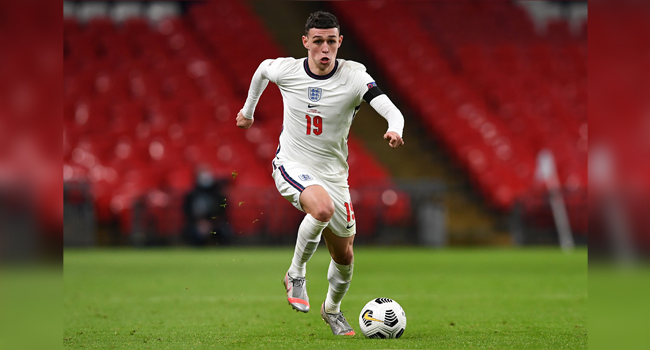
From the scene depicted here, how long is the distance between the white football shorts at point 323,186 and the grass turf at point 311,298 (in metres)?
0.87

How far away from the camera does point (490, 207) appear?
19016 mm

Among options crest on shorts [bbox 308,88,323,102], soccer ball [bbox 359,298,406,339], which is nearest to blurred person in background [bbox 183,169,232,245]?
crest on shorts [bbox 308,88,323,102]

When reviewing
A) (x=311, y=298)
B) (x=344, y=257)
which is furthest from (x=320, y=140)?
(x=311, y=298)

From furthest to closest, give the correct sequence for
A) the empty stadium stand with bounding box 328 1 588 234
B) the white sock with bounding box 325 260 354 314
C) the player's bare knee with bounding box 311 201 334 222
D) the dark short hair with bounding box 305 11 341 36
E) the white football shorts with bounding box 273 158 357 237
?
1. the empty stadium stand with bounding box 328 1 588 234
2. the white sock with bounding box 325 260 354 314
3. the white football shorts with bounding box 273 158 357 237
4. the dark short hair with bounding box 305 11 341 36
5. the player's bare knee with bounding box 311 201 334 222

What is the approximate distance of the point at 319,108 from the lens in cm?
584

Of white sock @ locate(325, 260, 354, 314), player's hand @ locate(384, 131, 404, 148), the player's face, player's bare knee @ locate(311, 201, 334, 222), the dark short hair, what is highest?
the dark short hair

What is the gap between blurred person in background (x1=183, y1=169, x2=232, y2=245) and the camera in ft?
53.2

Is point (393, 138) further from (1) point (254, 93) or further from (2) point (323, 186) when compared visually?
(1) point (254, 93)

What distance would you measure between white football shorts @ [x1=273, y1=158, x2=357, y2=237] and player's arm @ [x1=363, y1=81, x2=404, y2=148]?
0.71 meters

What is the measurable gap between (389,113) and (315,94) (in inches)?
26.8

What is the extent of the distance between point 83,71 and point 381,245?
374 inches

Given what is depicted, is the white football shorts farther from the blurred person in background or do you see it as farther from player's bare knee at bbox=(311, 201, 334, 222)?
the blurred person in background

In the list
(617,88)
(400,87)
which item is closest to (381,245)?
(400,87)

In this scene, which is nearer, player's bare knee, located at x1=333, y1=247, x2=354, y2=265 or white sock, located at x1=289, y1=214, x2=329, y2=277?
white sock, located at x1=289, y1=214, x2=329, y2=277
